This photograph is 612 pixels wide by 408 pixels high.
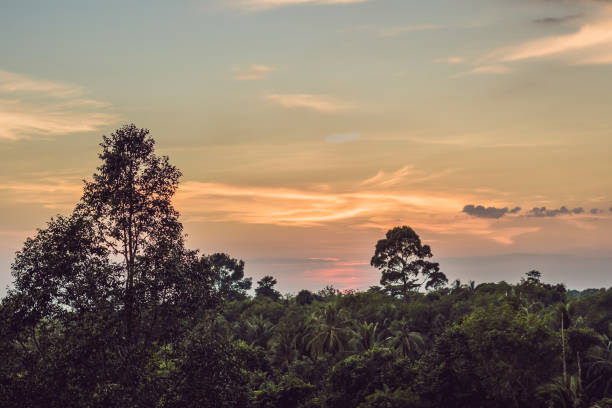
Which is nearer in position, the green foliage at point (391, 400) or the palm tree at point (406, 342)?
the green foliage at point (391, 400)

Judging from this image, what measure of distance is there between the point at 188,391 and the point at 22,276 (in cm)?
766

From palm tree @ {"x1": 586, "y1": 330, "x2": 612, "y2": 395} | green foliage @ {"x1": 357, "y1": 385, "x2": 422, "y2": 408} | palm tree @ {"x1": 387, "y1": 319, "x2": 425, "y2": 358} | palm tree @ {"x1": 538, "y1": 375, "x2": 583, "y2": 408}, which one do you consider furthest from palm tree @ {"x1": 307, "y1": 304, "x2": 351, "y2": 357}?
palm tree @ {"x1": 538, "y1": 375, "x2": 583, "y2": 408}

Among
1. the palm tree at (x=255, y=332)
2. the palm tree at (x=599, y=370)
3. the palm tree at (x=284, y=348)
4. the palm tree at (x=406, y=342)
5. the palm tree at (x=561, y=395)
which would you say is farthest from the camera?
the palm tree at (x=255, y=332)

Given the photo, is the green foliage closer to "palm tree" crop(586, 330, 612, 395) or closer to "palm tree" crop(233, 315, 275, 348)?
"palm tree" crop(586, 330, 612, 395)

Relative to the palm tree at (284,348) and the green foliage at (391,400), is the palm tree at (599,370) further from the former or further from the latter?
the palm tree at (284,348)

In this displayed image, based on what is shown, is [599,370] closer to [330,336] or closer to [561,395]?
[561,395]

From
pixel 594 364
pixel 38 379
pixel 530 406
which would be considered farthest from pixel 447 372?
pixel 38 379

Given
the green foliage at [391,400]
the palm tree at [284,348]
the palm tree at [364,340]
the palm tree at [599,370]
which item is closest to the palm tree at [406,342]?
the palm tree at [364,340]

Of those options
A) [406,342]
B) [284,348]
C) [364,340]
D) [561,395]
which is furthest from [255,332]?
[561,395]

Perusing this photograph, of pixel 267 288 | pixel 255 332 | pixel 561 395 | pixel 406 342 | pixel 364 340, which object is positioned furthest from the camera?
pixel 267 288

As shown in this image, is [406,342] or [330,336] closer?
[330,336]

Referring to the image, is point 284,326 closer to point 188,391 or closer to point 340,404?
point 340,404

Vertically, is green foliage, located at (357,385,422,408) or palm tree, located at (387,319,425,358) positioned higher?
palm tree, located at (387,319,425,358)

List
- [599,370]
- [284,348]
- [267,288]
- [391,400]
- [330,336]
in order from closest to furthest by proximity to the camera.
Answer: [391,400], [599,370], [330,336], [284,348], [267,288]
